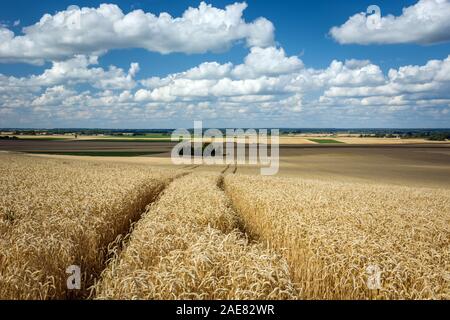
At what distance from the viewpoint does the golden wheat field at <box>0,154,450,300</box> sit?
6.06 meters

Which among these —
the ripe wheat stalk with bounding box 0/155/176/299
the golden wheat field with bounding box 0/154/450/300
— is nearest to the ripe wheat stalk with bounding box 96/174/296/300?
the golden wheat field with bounding box 0/154/450/300

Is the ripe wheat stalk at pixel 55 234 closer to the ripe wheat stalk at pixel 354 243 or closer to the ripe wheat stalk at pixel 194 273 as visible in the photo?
the ripe wheat stalk at pixel 194 273

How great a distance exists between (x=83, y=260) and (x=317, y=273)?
479 centimetres

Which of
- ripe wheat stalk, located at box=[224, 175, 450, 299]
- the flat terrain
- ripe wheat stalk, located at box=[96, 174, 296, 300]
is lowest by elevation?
the flat terrain

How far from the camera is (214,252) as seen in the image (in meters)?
7.03

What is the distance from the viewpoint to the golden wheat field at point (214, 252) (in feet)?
19.9

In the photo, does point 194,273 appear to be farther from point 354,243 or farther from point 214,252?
point 354,243

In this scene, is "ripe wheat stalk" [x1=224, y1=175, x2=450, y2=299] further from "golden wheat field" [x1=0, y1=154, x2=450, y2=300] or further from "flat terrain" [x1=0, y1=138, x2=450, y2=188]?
"flat terrain" [x1=0, y1=138, x2=450, y2=188]

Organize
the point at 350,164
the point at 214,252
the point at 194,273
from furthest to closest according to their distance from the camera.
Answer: the point at 350,164 → the point at 214,252 → the point at 194,273

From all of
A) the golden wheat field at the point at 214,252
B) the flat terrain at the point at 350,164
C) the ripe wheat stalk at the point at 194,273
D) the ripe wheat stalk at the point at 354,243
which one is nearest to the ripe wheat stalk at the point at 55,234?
the golden wheat field at the point at 214,252

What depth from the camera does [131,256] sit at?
745 cm

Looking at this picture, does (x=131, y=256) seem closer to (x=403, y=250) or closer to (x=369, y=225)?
(x=403, y=250)

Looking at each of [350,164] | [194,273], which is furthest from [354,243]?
[350,164]
